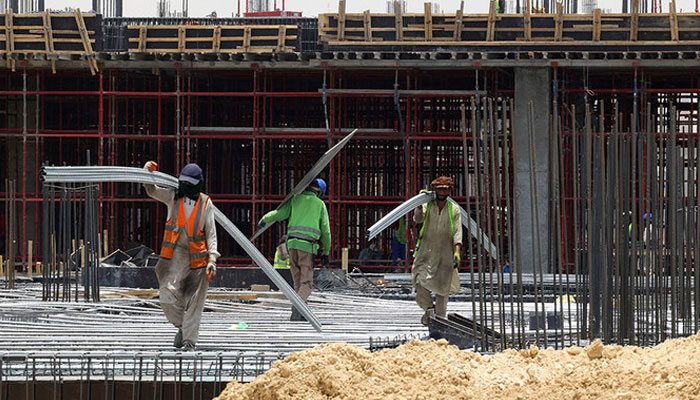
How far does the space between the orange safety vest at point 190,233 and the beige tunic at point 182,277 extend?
4cm

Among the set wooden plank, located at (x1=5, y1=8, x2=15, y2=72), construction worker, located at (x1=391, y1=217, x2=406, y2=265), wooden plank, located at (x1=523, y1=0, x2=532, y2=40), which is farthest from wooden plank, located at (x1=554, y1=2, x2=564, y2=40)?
wooden plank, located at (x1=5, y1=8, x2=15, y2=72)

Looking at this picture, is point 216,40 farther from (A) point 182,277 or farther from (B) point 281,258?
(A) point 182,277

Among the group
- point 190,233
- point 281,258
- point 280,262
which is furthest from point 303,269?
point 280,262

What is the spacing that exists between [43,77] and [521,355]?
18106mm

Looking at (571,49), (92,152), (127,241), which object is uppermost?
(571,49)

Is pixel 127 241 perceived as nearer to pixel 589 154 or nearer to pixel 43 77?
pixel 43 77

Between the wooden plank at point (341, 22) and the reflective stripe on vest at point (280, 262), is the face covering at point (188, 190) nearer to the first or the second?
the reflective stripe on vest at point (280, 262)

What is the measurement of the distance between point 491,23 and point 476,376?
656 inches

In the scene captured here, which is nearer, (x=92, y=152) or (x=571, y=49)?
(x=571, y=49)

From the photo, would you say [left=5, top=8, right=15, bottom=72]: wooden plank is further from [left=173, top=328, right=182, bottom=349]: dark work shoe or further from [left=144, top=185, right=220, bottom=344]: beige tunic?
[left=173, top=328, right=182, bottom=349]: dark work shoe

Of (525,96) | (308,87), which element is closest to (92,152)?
(308,87)

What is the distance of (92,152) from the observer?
26.5 meters

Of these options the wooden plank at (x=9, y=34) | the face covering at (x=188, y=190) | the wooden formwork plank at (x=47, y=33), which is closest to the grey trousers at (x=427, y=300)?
the face covering at (x=188, y=190)

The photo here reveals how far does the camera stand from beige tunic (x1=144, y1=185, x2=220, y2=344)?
31.9 feet
